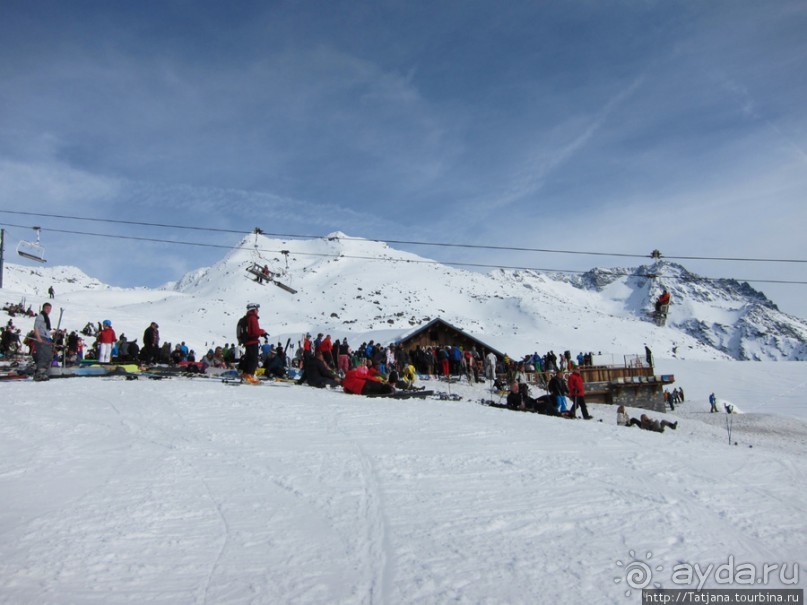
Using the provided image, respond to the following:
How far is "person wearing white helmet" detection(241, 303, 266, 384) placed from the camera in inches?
487

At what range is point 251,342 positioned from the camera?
12.7 meters

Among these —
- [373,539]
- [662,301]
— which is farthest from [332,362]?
[373,539]

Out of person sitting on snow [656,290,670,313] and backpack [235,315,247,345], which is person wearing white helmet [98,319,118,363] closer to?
backpack [235,315,247,345]

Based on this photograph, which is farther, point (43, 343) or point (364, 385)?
point (364, 385)

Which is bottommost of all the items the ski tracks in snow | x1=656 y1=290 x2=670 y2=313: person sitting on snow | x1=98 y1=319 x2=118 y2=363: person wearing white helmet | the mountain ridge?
the ski tracks in snow

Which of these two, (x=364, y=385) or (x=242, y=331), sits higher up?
(x=242, y=331)

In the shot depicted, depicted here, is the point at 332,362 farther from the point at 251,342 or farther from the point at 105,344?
the point at 105,344

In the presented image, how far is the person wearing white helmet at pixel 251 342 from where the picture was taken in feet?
40.6

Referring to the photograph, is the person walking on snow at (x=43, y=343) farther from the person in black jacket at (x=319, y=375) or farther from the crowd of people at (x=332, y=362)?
the person in black jacket at (x=319, y=375)

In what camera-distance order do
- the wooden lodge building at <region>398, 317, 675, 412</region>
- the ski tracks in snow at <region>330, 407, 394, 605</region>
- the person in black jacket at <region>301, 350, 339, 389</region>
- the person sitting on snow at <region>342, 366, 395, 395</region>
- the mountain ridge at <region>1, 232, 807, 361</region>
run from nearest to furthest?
the ski tracks in snow at <region>330, 407, 394, 605</region>
the person sitting on snow at <region>342, 366, 395, 395</region>
the person in black jacket at <region>301, 350, 339, 389</region>
the wooden lodge building at <region>398, 317, 675, 412</region>
the mountain ridge at <region>1, 232, 807, 361</region>

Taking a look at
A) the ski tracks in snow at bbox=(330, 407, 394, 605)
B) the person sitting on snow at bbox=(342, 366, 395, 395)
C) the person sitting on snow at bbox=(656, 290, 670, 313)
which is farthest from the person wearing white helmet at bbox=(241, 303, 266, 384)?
the person sitting on snow at bbox=(656, 290, 670, 313)

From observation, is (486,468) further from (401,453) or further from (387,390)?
(387,390)

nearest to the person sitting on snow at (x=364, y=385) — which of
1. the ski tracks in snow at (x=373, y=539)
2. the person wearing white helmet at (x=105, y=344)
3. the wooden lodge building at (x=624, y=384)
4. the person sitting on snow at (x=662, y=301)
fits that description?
the ski tracks in snow at (x=373, y=539)

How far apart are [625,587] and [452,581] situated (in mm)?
1105
